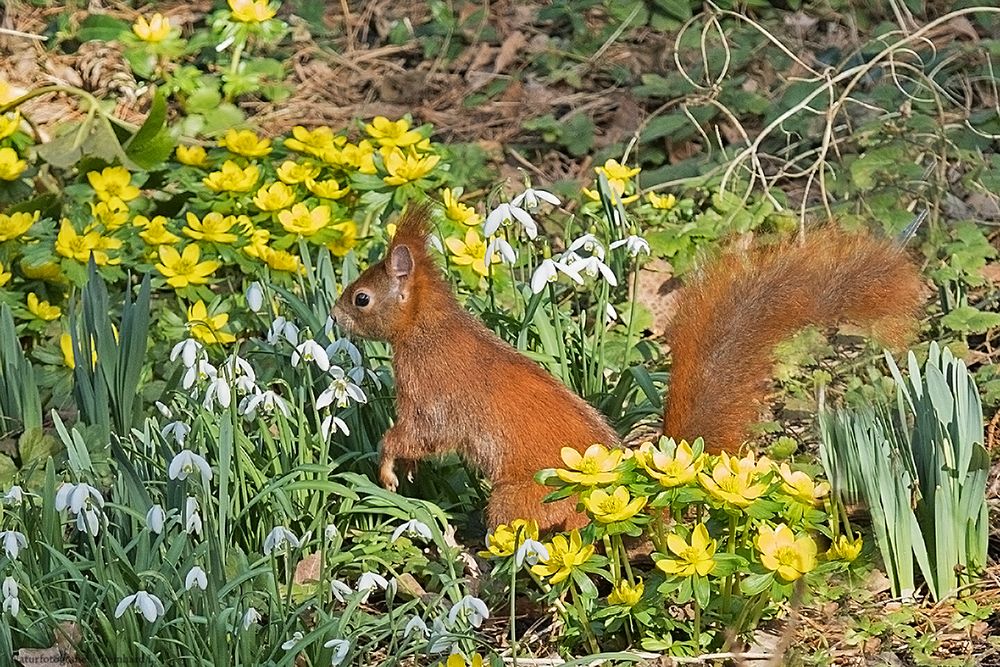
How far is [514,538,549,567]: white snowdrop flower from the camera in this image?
93.7 inches

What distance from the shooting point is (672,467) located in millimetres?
2365

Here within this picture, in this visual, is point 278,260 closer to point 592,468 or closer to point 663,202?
point 663,202

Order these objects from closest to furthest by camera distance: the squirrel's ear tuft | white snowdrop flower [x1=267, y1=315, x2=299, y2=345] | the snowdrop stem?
the squirrel's ear tuft → white snowdrop flower [x1=267, y1=315, x2=299, y2=345] → the snowdrop stem

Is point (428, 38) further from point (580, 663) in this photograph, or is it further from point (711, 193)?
point (580, 663)

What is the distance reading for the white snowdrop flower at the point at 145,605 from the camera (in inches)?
89.9

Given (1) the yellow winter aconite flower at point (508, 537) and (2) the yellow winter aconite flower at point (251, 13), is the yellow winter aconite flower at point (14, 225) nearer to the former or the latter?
(2) the yellow winter aconite flower at point (251, 13)

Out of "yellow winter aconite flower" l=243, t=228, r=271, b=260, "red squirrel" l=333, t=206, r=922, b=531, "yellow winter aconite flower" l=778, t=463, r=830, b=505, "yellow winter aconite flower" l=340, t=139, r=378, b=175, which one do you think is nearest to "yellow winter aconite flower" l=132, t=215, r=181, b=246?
"yellow winter aconite flower" l=243, t=228, r=271, b=260

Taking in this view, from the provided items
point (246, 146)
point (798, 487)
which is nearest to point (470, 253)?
point (246, 146)

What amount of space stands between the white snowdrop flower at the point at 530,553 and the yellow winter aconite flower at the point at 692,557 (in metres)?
0.19

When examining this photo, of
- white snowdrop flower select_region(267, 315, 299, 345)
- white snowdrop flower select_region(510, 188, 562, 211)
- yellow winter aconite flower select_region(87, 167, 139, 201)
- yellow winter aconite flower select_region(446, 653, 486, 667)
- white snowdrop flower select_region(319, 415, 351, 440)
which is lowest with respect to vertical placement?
yellow winter aconite flower select_region(446, 653, 486, 667)

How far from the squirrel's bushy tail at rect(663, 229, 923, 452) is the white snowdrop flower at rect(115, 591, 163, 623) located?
40.3 inches

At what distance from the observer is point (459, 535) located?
308cm

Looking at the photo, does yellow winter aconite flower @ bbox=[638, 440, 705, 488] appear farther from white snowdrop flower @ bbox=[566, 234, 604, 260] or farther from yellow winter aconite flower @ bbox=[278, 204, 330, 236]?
yellow winter aconite flower @ bbox=[278, 204, 330, 236]

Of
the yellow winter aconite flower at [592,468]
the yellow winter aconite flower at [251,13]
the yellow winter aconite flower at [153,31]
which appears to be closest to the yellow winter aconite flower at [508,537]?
the yellow winter aconite flower at [592,468]
